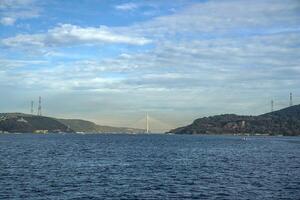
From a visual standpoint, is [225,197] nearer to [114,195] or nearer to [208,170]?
[114,195]

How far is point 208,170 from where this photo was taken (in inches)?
3804

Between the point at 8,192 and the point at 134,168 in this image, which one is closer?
the point at 8,192

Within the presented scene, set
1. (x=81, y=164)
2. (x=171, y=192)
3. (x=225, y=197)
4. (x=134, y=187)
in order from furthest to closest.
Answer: (x=81, y=164), (x=134, y=187), (x=171, y=192), (x=225, y=197)

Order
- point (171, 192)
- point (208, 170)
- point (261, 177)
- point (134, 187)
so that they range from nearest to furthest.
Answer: point (171, 192) < point (134, 187) < point (261, 177) < point (208, 170)

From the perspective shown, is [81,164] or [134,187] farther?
[81,164]

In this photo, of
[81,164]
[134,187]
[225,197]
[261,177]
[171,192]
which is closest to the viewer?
[225,197]

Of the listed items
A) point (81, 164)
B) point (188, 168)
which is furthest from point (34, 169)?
point (188, 168)

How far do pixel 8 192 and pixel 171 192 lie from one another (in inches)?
855

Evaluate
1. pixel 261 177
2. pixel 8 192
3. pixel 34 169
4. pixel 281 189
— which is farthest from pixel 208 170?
pixel 8 192

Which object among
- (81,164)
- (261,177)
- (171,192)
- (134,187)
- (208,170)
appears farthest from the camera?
(81,164)

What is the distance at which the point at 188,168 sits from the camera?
101188 millimetres

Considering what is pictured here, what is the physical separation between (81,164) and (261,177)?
139 feet

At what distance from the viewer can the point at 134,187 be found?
71.2 m

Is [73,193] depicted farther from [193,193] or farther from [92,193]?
[193,193]
